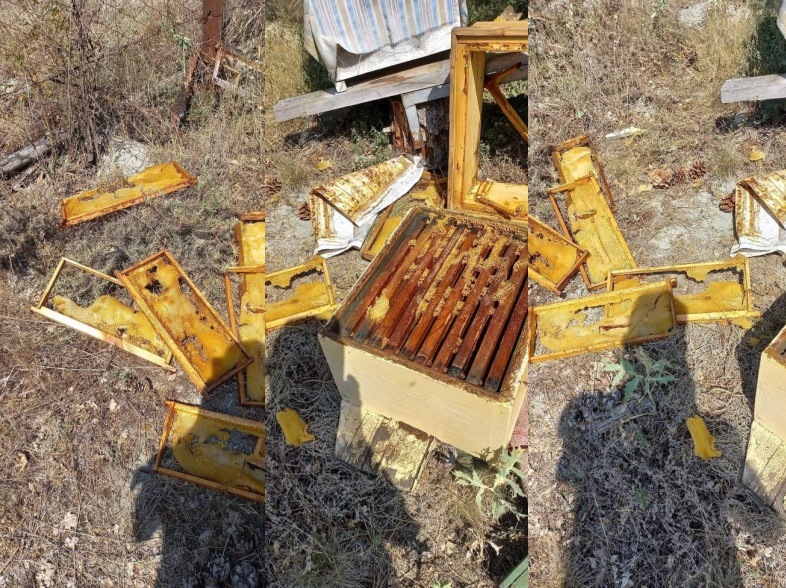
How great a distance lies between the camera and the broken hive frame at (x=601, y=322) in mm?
2600

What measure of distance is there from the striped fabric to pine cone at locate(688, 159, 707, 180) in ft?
5.09

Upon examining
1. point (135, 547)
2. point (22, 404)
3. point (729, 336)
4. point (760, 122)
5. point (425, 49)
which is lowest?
point (135, 547)

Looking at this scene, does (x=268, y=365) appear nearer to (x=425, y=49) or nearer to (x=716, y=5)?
(x=425, y=49)

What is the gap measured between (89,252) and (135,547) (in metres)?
2.03

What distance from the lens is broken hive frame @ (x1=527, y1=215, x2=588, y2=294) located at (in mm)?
2787

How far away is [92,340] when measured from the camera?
3812mm

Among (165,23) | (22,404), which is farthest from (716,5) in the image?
(22,404)

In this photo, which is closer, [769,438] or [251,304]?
[769,438]

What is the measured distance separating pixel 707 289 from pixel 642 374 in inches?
21.2

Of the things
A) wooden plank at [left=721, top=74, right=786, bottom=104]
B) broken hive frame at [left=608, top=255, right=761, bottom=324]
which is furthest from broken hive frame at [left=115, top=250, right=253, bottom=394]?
wooden plank at [left=721, top=74, right=786, bottom=104]

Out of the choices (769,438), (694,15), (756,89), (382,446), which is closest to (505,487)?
(382,446)

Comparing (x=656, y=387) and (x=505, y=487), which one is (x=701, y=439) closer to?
(x=656, y=387)

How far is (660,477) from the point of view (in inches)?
94.4

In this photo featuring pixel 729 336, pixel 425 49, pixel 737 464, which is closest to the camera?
pixel 737 464
